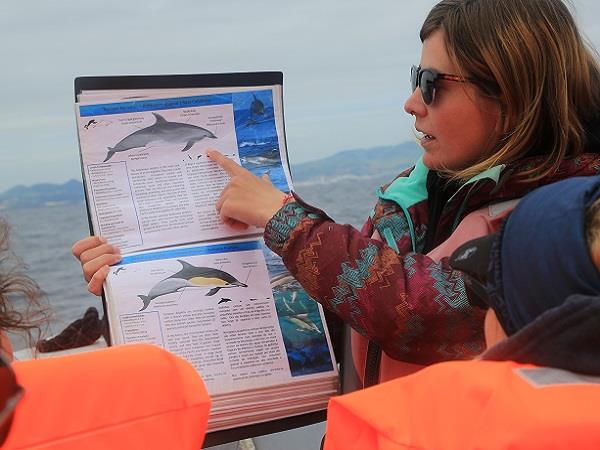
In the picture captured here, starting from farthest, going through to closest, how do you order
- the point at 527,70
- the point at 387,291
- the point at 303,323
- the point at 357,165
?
the point at 357,165 → the point at 303,323 → the point at 527,70 → the point at 387,291

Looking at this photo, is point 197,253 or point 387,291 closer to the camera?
point 387,291

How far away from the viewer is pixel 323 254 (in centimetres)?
121

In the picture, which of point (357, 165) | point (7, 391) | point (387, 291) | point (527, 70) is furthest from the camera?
point (357, 165)

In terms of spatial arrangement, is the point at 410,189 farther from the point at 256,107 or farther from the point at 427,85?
the point at 256,107

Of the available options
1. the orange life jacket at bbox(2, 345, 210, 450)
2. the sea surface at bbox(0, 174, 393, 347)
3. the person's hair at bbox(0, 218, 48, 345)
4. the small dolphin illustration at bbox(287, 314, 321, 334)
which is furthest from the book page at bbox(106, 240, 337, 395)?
the sea surface at bbox(0, 174, 393, 347)

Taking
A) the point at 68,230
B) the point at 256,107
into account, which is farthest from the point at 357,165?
the point at 256,107

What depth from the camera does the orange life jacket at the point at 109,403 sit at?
0.67m

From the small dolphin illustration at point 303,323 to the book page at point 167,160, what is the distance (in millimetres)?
174

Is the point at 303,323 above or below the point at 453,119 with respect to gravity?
below

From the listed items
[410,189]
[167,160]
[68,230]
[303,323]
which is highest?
[167,160]

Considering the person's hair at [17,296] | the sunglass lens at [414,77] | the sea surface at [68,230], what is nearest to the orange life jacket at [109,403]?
the person's hair at [17,296]

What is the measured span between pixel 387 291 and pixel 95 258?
1.71 feet

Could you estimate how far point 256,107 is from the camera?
1.48 meters

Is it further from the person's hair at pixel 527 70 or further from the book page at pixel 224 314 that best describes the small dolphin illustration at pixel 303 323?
the person's hair at pixel 527 70
